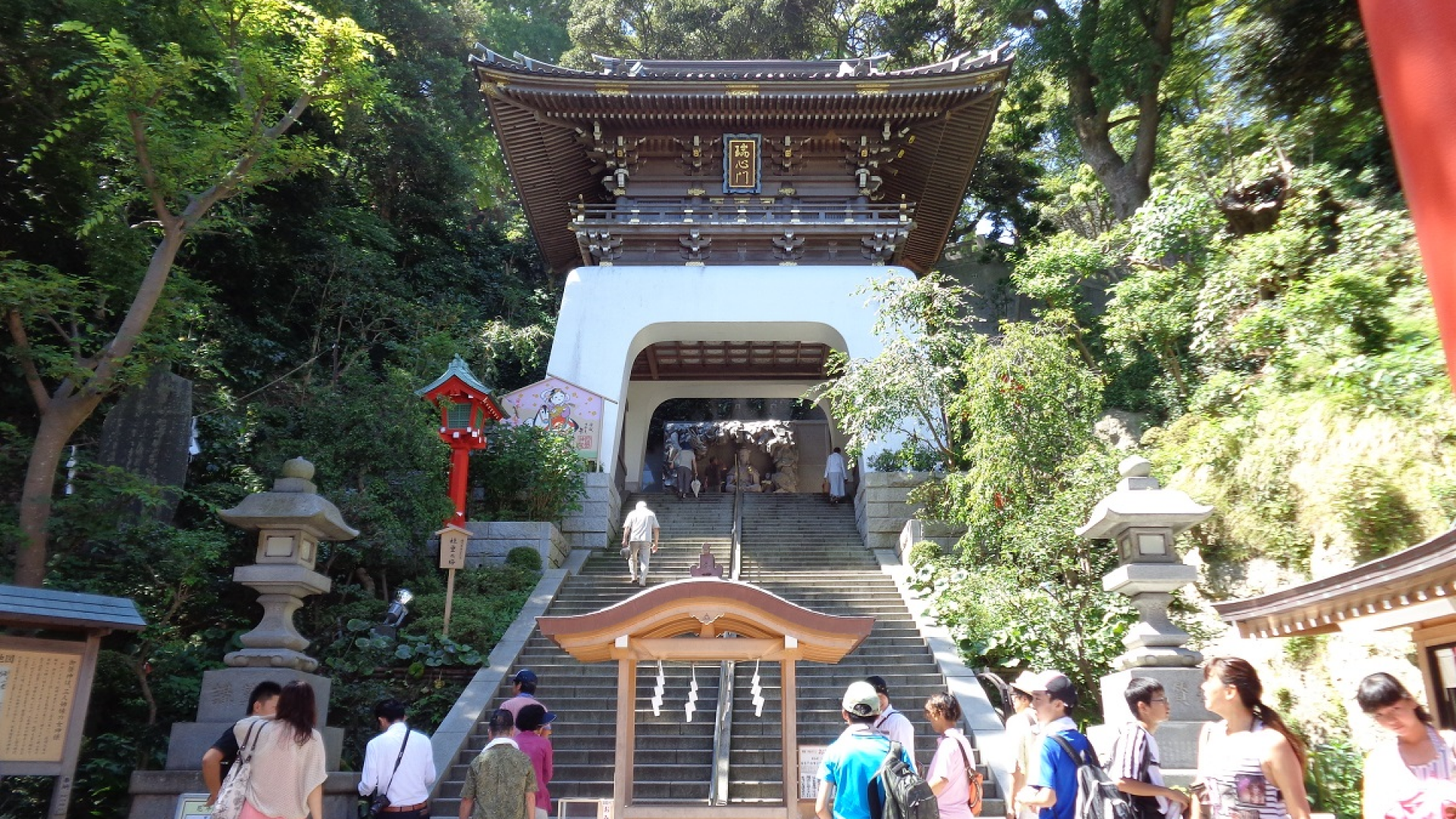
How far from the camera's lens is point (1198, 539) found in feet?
31.9

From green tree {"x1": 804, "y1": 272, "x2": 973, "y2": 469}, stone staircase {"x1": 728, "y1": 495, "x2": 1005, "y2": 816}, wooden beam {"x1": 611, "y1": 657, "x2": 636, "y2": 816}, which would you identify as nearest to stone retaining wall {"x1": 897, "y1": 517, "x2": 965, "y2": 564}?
stone staircase {"x1": 728, "y1": 495, "x2": 1005, "y2": 816}

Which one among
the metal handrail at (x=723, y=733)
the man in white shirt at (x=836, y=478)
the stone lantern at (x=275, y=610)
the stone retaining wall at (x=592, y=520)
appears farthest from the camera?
the man in white shirt at (x=836, y=478)

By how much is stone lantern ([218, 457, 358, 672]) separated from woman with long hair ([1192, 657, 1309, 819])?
577 centimetres

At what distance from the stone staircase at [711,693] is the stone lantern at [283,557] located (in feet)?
5.23

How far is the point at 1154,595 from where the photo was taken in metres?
6.93

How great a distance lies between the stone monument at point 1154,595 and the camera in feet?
21.2

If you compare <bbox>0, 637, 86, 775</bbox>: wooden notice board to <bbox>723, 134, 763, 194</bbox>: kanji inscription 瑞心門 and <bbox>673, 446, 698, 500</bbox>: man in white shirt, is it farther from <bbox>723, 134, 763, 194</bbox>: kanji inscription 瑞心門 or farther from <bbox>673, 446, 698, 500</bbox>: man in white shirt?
<bbox>723, 134, 763, 194</bbox>: kanji inscription 瑞心門

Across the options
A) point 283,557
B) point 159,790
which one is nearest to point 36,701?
point 159,790

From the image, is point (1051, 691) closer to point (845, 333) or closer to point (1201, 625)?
point (1201, 625)

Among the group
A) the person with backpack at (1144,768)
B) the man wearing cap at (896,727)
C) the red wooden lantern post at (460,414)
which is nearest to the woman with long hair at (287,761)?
the man wearing cap at (896,727)

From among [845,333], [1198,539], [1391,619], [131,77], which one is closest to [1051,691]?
[1391,619]

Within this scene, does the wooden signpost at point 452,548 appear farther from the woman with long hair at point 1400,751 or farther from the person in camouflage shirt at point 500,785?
the woman with long hair at point 1400,751

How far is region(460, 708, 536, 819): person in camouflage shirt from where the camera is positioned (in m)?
4.58

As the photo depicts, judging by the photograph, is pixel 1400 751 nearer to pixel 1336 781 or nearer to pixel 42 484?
pixel 1336 781
